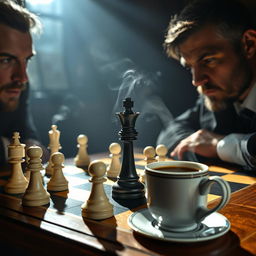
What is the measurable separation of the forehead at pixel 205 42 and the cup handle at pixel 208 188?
1.19m

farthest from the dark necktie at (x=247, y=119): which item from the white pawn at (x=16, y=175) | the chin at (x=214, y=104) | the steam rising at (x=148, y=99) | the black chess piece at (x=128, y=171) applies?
the white pawn at (x=16, y=175)

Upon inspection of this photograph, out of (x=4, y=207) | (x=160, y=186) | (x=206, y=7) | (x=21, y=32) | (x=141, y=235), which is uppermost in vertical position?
(x=206, y=7)

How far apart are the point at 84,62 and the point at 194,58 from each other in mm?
850

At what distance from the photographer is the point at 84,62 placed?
248 centimetres

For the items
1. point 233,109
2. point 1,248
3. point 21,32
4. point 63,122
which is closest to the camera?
point 1,248

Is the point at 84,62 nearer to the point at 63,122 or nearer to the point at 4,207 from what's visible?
the point at 63,122

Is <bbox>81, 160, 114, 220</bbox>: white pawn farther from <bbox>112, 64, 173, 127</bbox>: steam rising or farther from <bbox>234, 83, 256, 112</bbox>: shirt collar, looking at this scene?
<bbox>112, 64, 173, 127</bbox>: steam rising

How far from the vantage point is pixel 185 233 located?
31.7 inches

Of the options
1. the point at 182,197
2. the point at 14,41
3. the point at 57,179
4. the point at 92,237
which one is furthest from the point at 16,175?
the point at 14,41

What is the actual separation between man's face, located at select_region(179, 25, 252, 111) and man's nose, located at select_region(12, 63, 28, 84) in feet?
2.96

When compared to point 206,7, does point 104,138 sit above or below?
below

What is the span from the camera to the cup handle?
2.57 feet

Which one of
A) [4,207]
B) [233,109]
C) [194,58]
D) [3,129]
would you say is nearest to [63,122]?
[3,129]

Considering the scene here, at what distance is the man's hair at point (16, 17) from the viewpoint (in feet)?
6.26
